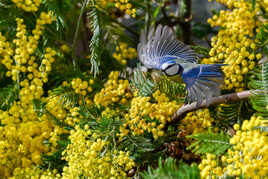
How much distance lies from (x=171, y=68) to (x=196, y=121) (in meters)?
0.13

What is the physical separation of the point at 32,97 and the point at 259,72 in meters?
0.48

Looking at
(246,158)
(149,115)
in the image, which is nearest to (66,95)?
(149,115)

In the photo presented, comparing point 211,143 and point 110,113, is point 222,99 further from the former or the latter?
point 110,113

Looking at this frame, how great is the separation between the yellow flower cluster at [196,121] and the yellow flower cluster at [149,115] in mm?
39

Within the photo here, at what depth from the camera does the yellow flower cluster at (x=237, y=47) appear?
0.68 meters

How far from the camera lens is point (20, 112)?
30.6 inches

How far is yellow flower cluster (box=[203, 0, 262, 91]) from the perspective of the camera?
678mm

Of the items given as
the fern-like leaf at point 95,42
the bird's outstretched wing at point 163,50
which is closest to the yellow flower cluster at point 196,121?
the bird's outstretched wing at point 163,50

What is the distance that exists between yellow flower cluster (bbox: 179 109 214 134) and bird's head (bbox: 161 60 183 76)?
11 centimetres

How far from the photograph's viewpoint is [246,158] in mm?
509

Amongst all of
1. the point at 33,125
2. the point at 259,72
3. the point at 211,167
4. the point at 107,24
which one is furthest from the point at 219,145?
the point at 107,24

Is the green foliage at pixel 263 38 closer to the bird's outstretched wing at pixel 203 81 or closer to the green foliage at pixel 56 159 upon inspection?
the bird's outstretched wing at pixel 203 81

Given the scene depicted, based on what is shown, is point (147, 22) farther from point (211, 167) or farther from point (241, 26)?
point (211, 167)

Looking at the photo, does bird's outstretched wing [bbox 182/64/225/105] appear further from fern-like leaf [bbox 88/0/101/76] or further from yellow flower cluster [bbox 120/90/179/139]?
fern-like leaf [bbox 88/0/101/76]
